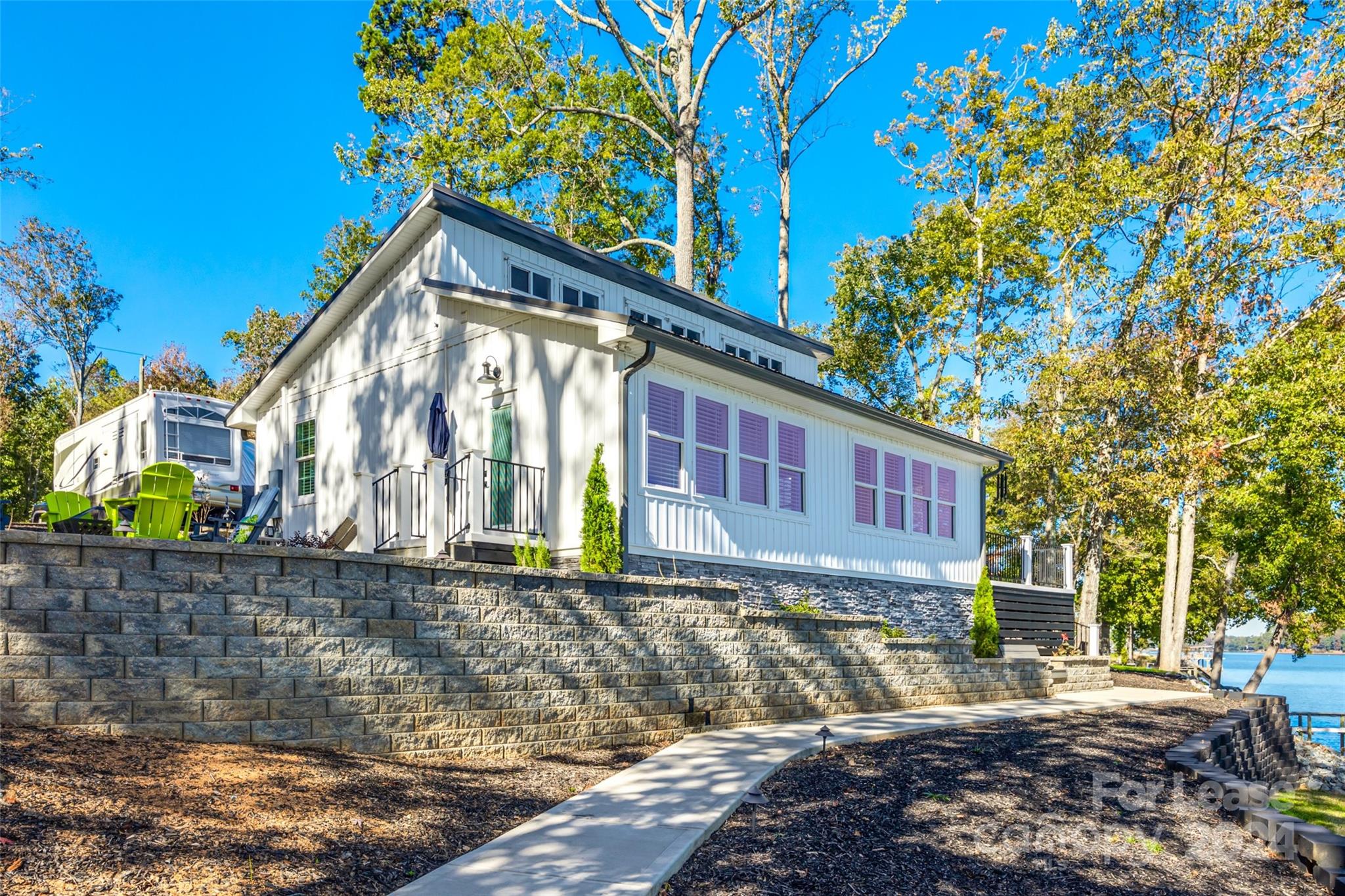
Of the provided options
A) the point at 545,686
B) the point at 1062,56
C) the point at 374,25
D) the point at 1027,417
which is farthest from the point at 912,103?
the point at 545,686

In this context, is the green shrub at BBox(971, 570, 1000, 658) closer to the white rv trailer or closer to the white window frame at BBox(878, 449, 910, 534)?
Answer: the white window frame at BBox(878, 449, 910, 534)

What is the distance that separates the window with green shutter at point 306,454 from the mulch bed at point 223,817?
9.94 metres

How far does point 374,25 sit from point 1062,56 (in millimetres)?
21723

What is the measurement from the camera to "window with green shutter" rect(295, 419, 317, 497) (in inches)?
627

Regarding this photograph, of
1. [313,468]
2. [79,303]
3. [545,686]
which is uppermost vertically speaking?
[79,303]

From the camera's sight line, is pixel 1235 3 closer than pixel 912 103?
Yes

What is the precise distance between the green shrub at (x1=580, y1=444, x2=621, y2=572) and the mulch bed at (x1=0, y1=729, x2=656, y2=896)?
384 centimetres

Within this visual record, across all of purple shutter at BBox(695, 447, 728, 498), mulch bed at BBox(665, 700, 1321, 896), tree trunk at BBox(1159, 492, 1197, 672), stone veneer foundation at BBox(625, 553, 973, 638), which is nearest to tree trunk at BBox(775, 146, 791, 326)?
tree trunk at BBox(1159, 492, 1197, 672)

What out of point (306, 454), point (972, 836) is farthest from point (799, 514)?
point (306, 454)

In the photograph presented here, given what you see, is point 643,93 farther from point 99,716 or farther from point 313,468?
point 99,716

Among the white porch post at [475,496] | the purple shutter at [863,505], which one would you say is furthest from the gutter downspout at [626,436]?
the purple shutter at [863,505]

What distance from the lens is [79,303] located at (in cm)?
3366

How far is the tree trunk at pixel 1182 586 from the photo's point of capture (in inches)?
949

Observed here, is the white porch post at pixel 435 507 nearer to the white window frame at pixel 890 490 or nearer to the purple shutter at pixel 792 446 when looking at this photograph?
the purple shutter at pixel 792 446
